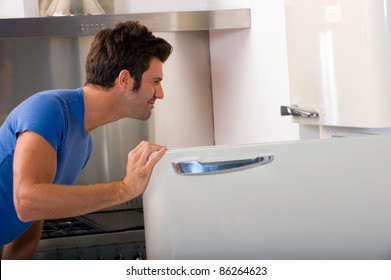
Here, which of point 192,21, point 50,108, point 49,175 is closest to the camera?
point 49,175

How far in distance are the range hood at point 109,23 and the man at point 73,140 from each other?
0.55m

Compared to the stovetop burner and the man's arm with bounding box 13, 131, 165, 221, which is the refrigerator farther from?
the stovetop burner

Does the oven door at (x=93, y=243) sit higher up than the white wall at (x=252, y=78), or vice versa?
the white wall at (x=252, y=78)

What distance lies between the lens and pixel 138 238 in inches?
94.4

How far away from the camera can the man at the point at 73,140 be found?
132 centimetres

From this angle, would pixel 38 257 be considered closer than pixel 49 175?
No

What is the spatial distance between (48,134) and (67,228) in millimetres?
1101

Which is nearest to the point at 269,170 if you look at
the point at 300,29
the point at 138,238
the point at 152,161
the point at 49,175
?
the point at 152,161

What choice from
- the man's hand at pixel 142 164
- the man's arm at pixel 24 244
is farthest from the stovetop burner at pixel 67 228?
the man's hand at pixel 142 164

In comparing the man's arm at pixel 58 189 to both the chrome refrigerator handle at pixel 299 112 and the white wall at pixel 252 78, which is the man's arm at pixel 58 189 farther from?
the white wall at pixel 252 78

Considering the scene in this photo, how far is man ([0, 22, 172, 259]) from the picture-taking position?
1316 millimetres
